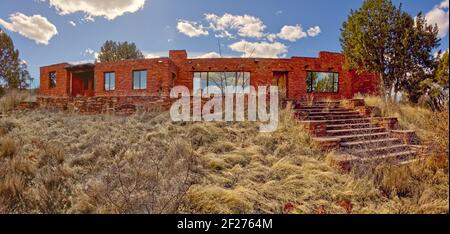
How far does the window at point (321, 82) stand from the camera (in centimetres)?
1581

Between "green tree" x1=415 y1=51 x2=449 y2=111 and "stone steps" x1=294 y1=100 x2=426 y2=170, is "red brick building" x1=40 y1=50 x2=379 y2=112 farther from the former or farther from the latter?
"stone steps" x1=294 y1=100 x2=426 y2=170

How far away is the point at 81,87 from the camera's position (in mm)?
19219

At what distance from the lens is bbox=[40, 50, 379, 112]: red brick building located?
15289 millimetres

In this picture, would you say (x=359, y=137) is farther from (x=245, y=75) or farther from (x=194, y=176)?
(x=245, y=75)

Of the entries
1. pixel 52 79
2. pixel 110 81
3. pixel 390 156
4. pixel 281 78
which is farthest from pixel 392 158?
pixel 52 79

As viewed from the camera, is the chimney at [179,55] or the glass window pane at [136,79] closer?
the glass window pane at [136,79]

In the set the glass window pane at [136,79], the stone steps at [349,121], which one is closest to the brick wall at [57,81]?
the glass window pane at [136,79]

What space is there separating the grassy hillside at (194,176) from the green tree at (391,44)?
294 inches

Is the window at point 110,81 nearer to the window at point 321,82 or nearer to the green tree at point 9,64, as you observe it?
the green tree at point 9,64

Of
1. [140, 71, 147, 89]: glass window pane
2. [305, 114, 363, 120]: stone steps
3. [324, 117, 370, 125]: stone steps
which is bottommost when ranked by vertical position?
[324, 117, 370, 125]: stone steps

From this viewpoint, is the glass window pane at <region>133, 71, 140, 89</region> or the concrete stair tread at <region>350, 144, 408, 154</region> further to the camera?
the glass window pane at <region>133, 71, 140, 89</region>

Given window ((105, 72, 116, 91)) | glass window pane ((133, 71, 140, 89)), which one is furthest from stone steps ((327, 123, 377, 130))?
window ((105, 72, 116, 91))
